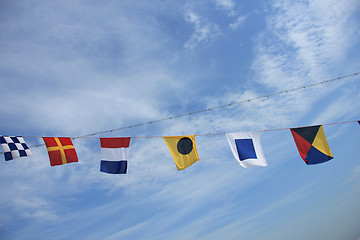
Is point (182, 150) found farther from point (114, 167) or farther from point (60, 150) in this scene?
point (60, 150)

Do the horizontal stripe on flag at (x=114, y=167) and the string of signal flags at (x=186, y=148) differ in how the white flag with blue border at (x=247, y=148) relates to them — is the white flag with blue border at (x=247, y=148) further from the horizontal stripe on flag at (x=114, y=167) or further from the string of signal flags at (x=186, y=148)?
the horizontal stripe on flag at (x=114, y=167)

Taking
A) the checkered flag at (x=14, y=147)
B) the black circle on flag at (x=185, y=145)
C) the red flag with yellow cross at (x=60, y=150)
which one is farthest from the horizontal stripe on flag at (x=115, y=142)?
the checkered flag at (x=14, y=147)

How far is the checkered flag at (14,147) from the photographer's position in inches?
281

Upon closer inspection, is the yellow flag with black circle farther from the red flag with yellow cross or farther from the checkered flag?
the checkered flag

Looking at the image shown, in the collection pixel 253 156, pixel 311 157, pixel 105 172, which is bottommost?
pixel 311 157

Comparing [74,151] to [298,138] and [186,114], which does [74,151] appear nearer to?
[186,114]

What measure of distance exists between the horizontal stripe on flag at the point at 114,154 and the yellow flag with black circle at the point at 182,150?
1.55 metres

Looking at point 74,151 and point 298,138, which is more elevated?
point 74,151

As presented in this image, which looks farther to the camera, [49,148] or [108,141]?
[108,141]

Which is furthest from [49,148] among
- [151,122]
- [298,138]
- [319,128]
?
[319,128]

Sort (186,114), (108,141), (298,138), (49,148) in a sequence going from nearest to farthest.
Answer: (49,148)
(108,141)
(298,138)
(186,114)

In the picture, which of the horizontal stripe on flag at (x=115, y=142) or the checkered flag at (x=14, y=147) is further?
the horizontal stripe on flag at (x=115, y=142)

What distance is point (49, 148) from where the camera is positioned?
24.5 feet

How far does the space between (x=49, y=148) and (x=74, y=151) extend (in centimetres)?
77
